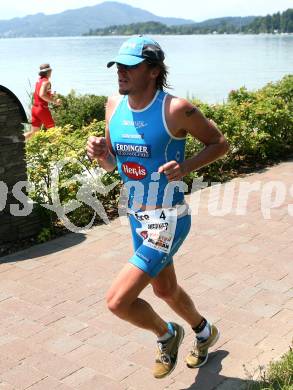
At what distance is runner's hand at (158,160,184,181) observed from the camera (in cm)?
329

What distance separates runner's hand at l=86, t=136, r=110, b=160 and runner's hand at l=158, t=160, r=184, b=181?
1.52 ft

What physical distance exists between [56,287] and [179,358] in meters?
1.64

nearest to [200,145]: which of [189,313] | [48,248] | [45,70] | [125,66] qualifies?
[48,248]

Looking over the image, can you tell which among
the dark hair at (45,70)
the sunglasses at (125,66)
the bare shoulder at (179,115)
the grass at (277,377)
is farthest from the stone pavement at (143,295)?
the dark hair at (45,70)

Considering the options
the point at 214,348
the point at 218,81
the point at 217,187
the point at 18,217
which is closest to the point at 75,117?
the point at 217,187

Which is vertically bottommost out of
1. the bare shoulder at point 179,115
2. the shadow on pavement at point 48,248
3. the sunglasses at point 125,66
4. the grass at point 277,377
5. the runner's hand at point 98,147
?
the shadow on pavement at point 48,248

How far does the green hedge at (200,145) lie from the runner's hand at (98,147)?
3219 mm

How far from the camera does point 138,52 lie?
11.1ft

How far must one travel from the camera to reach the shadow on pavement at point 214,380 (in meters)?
3.71

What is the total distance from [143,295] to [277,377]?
1.85 meters

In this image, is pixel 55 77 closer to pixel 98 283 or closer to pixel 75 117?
pixel 75 117

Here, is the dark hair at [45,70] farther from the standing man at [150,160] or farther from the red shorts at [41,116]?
the standing man at [150,160]

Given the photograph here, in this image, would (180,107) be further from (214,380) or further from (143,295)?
(143,295)

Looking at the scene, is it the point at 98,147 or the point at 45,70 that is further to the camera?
the point at 45,70
